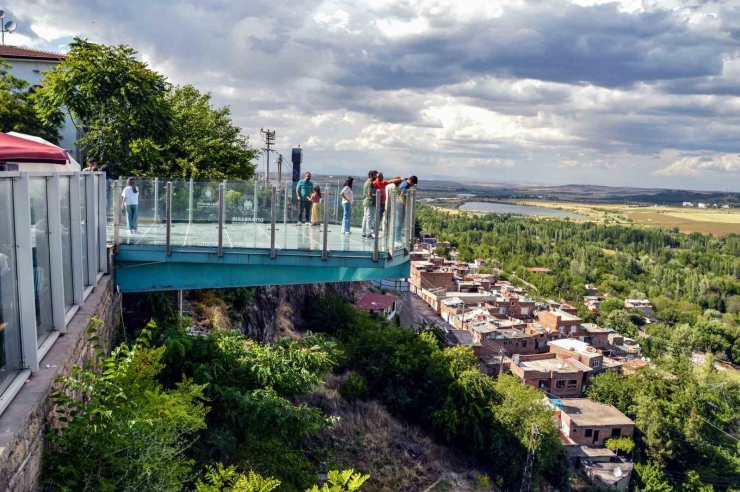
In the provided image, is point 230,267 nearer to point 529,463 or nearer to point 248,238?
point 248,238

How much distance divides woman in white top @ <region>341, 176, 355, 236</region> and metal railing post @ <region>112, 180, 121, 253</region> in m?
4.64

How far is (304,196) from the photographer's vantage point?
12.9 m

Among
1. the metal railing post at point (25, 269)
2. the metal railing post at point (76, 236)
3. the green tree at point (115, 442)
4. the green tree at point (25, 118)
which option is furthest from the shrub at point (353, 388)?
the metal railing post at point (25, 269)

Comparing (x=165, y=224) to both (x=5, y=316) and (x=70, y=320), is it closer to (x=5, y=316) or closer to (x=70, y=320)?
(x=70, y=320)

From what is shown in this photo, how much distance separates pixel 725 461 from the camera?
3350 centimetres

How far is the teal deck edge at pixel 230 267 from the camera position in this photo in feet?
38.6

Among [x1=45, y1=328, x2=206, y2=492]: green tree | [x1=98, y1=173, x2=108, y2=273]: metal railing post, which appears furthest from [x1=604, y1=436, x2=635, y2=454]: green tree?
[x1=45, y1=328, x2=206, y2=492]: green tree

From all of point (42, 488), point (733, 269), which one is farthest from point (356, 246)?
point (733, 269)

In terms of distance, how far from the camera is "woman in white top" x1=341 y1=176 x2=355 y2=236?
12765 mm

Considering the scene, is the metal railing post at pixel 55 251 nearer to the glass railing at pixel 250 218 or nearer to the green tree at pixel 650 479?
the glass railing at pixel 250 218

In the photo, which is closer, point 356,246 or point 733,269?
point 356,246

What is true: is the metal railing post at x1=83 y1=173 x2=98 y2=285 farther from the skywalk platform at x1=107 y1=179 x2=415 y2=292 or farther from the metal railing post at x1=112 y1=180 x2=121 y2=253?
the skywalk platform at x1=107 y1=179 x2=415 y2=292

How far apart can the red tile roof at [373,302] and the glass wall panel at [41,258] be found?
98.1 ft

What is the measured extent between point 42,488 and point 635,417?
38549 mm
